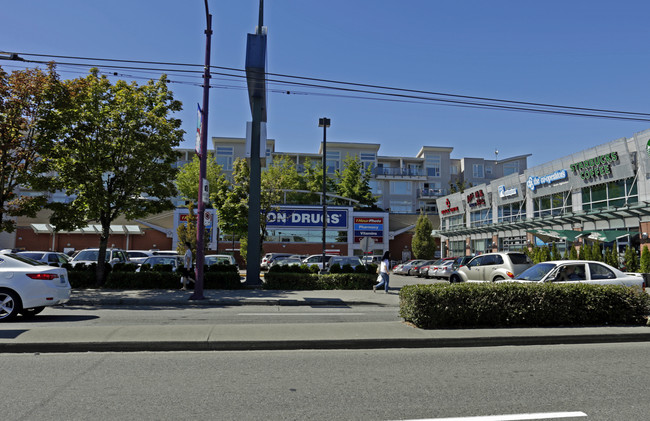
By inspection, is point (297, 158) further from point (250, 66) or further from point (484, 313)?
point (484, 313)

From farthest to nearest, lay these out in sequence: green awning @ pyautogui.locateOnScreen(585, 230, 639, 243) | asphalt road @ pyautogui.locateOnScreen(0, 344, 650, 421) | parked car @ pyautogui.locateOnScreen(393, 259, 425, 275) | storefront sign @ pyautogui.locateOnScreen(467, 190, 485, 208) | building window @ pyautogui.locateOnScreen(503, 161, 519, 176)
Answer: building window @ pyautogui.locateOnScreen(503, 161, 519, 176) → storefront sign @ pyautogui.locateOnScreen(467, 190, 485, 208) → parked car @ pyautogui.locateOnScreen(393, 259, 425, 275) → green awning @ pyautogui.locateOnScreen(585, 230, 639, 243) → asphalt road @ pyautogui.locateOnScreen(0, 344, 650, 421)

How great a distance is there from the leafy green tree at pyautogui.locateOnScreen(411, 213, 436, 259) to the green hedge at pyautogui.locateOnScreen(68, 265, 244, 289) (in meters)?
31.0

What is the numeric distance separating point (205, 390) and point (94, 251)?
21.0m

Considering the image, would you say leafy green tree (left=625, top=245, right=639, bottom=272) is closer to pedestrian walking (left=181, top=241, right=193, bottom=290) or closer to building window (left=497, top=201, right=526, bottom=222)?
building window (left=497, top=201, right=526, bottom=222)

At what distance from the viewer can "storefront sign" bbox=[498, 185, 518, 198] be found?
38.5m

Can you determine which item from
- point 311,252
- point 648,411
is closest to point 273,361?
point 648,411

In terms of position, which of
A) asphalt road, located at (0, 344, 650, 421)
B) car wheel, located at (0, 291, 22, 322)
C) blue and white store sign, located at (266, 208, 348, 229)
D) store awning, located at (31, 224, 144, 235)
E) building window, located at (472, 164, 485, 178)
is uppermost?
building window, located at (472, 164, 485, 178)

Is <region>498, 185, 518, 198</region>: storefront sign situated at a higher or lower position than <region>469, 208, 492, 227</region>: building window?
higher

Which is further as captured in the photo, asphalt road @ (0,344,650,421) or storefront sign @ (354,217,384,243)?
storefront sign @ (354,217,384,243)

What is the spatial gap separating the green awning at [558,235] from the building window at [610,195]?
2619 mm

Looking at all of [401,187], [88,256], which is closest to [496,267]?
[88,256]

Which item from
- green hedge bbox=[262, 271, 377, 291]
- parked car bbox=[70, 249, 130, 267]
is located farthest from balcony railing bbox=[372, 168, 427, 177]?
green hedge bbox=[262, 271, 377, 291]

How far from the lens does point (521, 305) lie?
8914 mm

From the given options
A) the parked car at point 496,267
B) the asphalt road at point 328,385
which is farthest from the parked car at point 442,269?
the asphalt road at point 328,385
